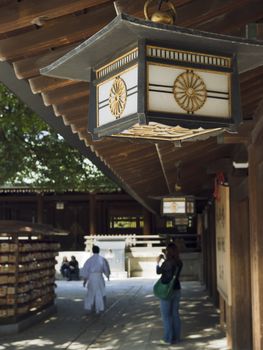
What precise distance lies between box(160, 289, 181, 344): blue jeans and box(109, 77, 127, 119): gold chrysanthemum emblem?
6.84 meters

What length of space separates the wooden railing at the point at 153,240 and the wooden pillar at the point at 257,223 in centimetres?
1911

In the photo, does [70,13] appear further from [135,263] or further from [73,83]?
[135,263]

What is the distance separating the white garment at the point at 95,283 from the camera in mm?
13727

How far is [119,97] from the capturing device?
312 cm

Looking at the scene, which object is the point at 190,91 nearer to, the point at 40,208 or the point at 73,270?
the point at 73,270

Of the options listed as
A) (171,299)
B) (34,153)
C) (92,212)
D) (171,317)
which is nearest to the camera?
(171,299)

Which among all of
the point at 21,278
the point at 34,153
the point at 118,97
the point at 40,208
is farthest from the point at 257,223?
the point at 40,208

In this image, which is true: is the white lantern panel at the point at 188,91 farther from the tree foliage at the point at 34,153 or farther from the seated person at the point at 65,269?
the seated person at the point at 65,269

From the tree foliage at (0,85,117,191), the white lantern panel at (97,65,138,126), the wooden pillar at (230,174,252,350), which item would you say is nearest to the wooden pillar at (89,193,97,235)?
the tree foliage at (0,85,117,191)

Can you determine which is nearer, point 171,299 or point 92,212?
point 171,299

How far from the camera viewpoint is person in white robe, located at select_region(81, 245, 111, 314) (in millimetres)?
13727

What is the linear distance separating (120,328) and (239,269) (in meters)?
4.18

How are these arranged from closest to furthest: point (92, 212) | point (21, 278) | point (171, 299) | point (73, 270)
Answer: point (171, 299) < point (21, 278) < point (73, 270) < point (92, 212)

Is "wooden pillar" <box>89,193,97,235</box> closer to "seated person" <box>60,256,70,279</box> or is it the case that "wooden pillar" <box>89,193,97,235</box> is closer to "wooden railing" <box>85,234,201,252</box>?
"wooden railing" <box>85,234,201,252</box>
